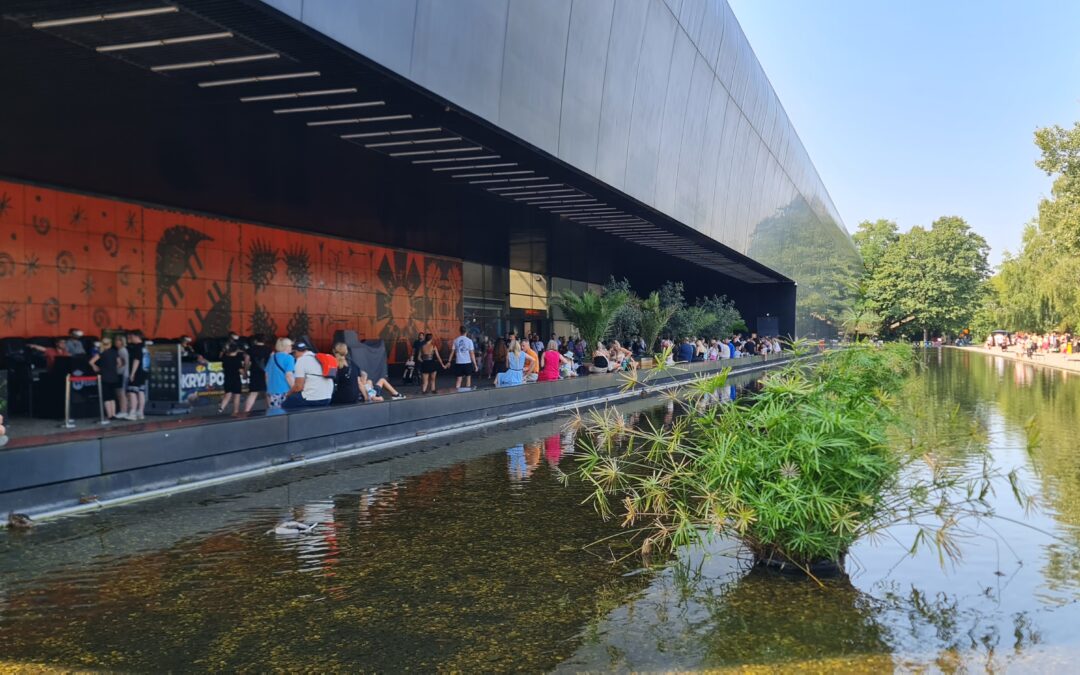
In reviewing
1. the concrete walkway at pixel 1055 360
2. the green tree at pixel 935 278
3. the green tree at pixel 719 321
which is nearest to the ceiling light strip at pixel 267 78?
→ the green tree at pixel 719 321

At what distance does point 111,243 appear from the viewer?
17688mm

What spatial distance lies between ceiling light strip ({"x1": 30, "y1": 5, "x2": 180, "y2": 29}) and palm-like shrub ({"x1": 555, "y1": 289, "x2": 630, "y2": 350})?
1948 cm

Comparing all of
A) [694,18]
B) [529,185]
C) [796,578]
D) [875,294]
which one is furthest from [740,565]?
[875,294]

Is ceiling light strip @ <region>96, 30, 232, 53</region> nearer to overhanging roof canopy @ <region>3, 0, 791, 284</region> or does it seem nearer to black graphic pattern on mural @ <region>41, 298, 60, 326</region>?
overhanging roof canopy @ <region>3, 0, 791, 284</region>

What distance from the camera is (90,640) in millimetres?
4902

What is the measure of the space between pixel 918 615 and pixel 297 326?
66.6 feet

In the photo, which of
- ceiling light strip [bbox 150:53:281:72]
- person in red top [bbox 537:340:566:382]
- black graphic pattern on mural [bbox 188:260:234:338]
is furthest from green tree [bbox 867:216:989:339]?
ceiling light strip [bbox 150:53:281:72]

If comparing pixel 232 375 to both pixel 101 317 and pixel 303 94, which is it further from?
Result: pixel 303 94

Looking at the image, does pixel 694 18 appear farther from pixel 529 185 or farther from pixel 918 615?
pixel 918 615

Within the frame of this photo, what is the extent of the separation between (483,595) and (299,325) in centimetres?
1891

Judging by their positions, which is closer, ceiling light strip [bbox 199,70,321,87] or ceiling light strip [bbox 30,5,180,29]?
ceiling light strip [bbox 30,5,180,29]

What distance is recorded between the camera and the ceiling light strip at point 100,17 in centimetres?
865

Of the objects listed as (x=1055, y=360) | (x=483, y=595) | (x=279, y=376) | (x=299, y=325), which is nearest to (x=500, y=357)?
(x=299, y=325)

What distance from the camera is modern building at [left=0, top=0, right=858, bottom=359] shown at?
1051 cm
